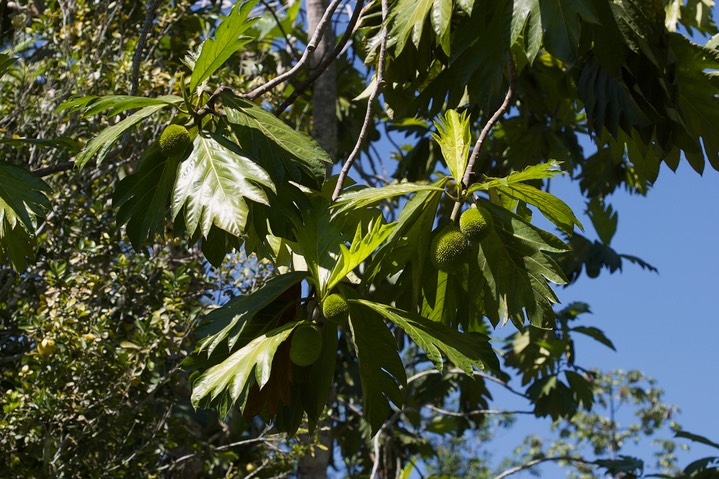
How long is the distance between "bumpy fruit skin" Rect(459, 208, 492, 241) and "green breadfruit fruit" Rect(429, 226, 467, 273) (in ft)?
0.06

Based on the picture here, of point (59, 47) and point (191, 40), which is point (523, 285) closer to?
point (59, 47)

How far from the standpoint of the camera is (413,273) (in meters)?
2.29

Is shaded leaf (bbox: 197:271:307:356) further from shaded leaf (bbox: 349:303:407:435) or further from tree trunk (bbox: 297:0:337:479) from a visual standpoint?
tree trunk (bbox: 297:0:337:479)

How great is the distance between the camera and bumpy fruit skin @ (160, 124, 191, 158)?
229 centimetres

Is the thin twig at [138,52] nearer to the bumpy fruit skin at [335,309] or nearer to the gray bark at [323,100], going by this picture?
the bumpy fruit skin at [335,309]

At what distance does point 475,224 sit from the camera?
2.15 metres

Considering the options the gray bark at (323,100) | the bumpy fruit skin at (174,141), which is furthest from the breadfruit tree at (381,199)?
the gray bark at (323,100)

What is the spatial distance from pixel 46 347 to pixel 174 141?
256cm

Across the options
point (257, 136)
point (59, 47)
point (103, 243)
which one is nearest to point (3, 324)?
point (103, 243)

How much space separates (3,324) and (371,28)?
2.89 meters

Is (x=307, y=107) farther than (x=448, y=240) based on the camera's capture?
Yes

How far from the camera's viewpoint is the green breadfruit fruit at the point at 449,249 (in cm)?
217

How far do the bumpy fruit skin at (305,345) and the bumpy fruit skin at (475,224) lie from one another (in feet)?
1.30

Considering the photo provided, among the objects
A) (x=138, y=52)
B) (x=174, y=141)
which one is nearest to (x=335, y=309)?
(x=174, y=141)
